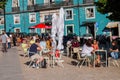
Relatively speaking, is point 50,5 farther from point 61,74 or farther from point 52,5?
point 61,74

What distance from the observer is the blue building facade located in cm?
5934

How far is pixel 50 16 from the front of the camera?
64562mm

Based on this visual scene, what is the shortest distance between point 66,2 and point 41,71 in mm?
44330

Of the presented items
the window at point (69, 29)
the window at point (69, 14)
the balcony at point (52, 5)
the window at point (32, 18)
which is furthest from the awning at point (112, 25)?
the window at point (32, 18)

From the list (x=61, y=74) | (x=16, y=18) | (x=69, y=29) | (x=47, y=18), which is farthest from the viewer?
(x=16, y=18)

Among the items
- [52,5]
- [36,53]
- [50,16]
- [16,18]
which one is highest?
[52,5]

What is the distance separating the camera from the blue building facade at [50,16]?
2336 inches

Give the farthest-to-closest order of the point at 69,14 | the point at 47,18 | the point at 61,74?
the point at 47,18
the point at 69,14
the point at 61,74

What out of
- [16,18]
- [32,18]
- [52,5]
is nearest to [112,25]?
[52,5]

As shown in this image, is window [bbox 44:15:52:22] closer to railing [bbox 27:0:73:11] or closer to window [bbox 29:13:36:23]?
railing [bbox 27:0:73:11]

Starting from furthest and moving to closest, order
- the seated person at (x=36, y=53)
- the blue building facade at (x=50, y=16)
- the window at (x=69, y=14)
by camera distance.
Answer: the window at (x=69, y=14) → the blue building facade at (x=50, y=16) → the seated person at (x=36, y=53)

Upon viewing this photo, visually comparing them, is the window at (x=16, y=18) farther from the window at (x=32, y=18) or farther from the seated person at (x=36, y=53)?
the seated person at (x=36, y=53)

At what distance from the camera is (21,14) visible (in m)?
68.2

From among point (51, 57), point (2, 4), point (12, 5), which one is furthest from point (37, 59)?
point (12, 5)
